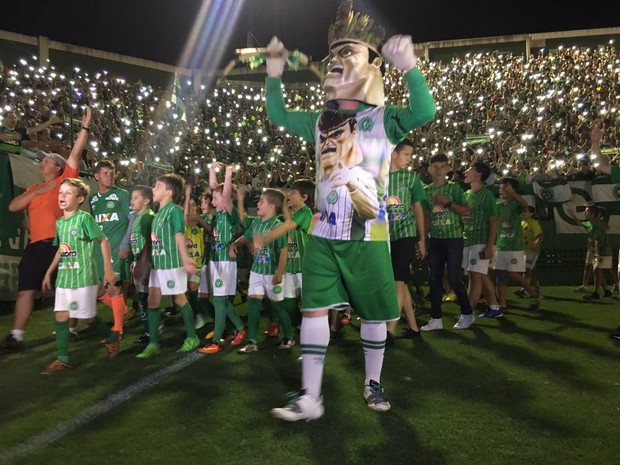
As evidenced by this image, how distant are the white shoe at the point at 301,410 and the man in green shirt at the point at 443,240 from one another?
3392 millimetres

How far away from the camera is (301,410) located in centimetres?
327

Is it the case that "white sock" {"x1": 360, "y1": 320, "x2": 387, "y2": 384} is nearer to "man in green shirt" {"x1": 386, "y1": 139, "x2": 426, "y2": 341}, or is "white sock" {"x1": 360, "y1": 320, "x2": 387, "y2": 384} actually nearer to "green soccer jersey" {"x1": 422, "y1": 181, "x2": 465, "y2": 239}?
"man in green shirt" {"x1": 386, "y1": 139, "x2": 426, "y2": 341}

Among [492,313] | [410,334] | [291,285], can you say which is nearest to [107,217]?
[291,285]

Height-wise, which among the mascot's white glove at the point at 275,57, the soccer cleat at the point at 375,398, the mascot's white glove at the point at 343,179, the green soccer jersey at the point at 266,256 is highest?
the mascot's white glove at the point at 275,57

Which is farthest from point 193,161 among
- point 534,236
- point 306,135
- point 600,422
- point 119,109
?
point 600,422

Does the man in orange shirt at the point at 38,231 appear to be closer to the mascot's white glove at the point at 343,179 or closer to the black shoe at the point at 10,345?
the black shoe at the point at 10,345

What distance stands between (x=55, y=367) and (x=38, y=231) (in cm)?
158

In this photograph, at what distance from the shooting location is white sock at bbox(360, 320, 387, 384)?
138 inches

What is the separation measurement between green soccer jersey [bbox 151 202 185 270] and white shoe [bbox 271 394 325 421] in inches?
97.2

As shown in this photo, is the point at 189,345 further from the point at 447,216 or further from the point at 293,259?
the point at 447,216

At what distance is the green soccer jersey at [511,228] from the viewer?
7969mm

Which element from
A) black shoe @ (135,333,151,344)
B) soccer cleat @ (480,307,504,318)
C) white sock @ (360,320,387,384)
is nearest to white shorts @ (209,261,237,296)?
black shoe @ (135,333,151,344)

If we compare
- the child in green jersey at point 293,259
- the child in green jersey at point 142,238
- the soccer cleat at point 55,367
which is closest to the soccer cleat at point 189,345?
the child in green jersey at point 142,238

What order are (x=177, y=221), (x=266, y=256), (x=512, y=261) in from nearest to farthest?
1. (x=177, y=221)
2. (x=266, y=256)
3. (x=512, y=261)
